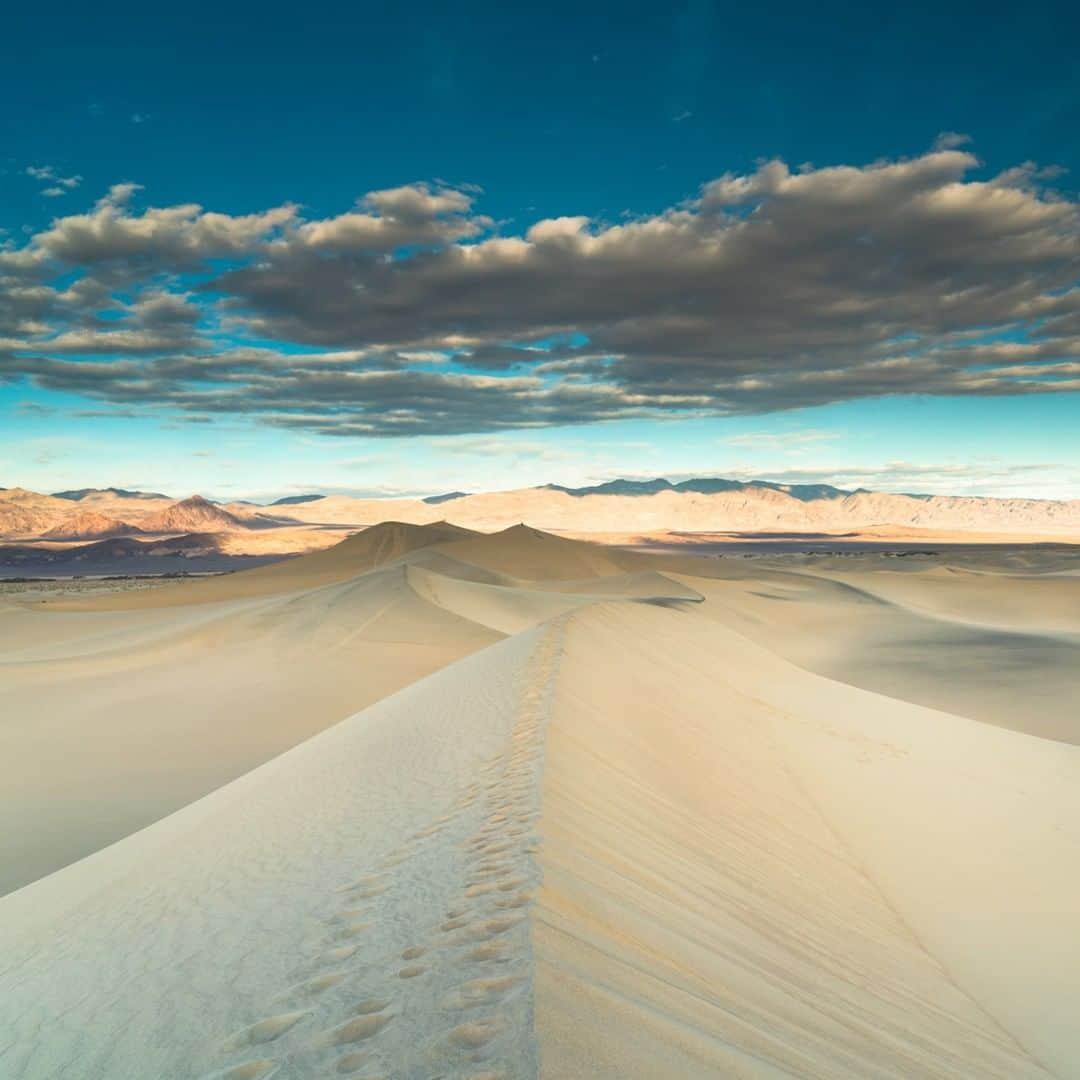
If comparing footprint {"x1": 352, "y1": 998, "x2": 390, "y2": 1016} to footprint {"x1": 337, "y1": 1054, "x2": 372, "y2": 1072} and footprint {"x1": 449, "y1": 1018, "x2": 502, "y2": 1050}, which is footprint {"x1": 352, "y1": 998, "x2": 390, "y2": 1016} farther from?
footprint {"x1": 449, "y1": 1018, "x2": 502, "y2": 1050}

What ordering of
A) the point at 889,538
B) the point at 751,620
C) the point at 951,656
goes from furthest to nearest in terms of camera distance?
the point at 889,538 < the point at 751,620 < the point at 951,656

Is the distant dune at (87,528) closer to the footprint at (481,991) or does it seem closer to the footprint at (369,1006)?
the footprint at (369,1006)

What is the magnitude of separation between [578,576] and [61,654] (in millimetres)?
29136

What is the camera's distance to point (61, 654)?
879 inches

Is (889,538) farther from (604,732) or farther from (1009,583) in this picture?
(604,732)

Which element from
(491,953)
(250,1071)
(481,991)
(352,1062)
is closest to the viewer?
(352,1062)

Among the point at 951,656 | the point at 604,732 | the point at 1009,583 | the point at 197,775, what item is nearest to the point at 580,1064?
the point at 604,732

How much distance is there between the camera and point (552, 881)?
352 cm

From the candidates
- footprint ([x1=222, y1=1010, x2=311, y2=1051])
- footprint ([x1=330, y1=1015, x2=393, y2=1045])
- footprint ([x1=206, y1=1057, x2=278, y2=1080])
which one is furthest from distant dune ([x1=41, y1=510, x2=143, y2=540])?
footprint ([x1=330, y1=1015, x2=393, y2=1045])

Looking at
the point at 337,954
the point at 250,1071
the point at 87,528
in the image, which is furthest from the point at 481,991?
the point at 87,528

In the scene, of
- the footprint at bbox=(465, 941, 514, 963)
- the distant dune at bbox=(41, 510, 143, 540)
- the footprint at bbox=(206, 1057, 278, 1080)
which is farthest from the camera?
the distant dune at bbox=(41, 510, 143, 540)

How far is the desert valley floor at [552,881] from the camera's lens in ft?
8.79

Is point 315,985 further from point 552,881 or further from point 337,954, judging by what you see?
point 552,881

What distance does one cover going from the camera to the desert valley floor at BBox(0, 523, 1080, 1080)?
2680 millimetres
